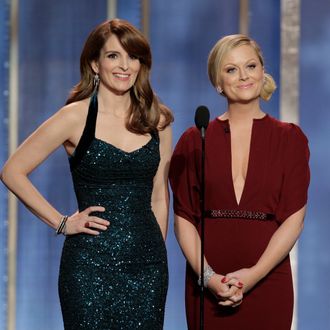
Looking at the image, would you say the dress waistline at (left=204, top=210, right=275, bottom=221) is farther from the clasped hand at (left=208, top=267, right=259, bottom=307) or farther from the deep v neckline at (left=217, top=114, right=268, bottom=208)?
the clasped hand at (left=208, top=267, right=259, bottom=307)

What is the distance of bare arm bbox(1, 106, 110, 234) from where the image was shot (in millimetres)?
3637

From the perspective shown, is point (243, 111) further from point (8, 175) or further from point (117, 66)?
point (8, 175)

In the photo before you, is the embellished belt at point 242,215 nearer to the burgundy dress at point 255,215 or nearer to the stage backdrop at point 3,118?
the burgundy dress at point 255,215

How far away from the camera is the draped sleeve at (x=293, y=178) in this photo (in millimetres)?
3703

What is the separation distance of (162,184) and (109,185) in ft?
0.87

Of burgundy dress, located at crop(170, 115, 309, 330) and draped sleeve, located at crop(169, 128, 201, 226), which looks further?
draped sleeve, located at crop(169, 128, 201, 226)

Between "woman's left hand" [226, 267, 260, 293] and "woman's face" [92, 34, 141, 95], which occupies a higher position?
"woman's face" [92, 34, 141, 95]

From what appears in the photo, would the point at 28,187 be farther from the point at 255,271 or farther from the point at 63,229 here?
the point at 255,271

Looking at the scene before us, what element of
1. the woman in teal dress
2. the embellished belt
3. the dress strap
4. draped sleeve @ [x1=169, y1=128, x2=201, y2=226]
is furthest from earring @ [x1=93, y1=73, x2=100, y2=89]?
the embellished belt

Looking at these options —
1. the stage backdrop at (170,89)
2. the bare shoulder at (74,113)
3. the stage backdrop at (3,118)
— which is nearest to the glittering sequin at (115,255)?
the bare shoulder at (74,113)

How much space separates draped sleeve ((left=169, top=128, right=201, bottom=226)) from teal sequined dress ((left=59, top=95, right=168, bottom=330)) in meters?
0.19

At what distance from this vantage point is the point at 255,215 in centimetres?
369

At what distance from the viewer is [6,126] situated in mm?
5586

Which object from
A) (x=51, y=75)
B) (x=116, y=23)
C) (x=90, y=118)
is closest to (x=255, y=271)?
(x=90, y=118)
